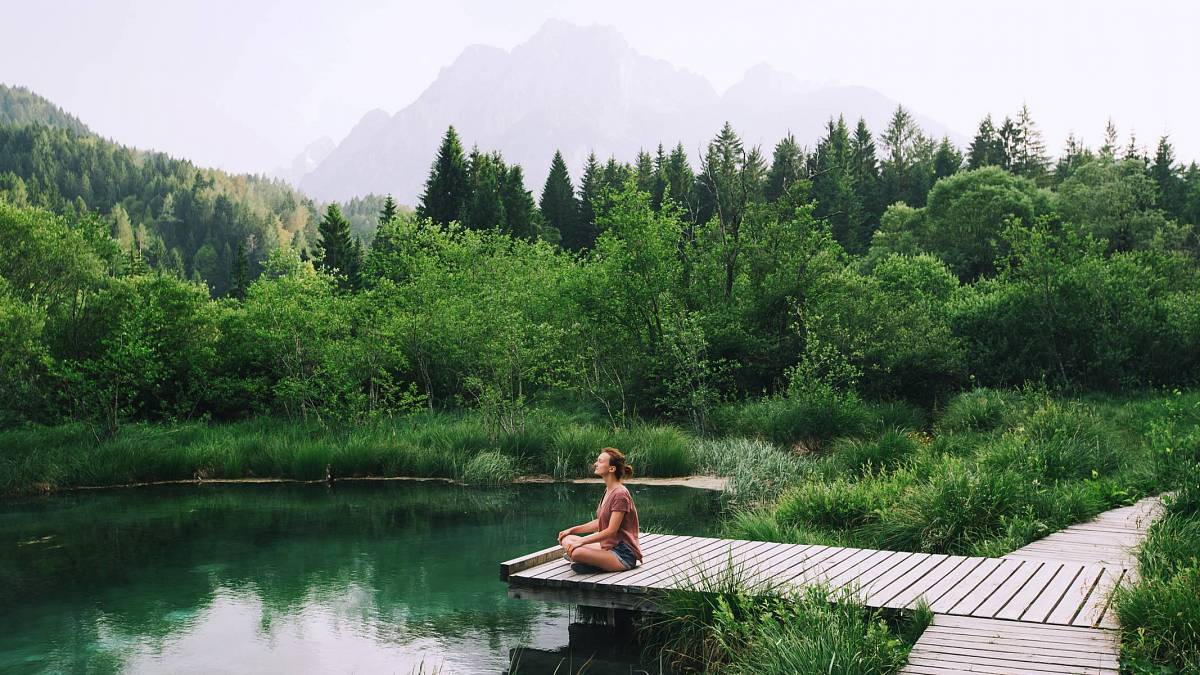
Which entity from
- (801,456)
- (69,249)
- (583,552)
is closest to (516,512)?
(801,456)

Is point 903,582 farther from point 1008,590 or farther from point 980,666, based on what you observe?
point 980,666

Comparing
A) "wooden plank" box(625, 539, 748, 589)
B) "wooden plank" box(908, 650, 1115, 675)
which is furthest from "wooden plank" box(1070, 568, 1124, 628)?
"wooden plank" box(625, 539, 748, 589)

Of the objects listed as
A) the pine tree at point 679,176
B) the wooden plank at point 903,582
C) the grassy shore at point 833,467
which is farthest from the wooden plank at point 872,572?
the pine tree at point 679,176

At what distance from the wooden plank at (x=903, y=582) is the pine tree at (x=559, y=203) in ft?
173

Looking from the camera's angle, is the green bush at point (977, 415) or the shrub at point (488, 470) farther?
the shrub at point (488, 470)

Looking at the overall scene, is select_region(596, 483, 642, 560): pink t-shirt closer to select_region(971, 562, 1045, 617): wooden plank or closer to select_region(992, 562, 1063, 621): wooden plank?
select_region(971, 562, 1045, 617): wooden plank

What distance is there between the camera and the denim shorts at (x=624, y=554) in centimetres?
749

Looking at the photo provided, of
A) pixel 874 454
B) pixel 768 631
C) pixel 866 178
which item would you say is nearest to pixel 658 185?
pixel 866 178

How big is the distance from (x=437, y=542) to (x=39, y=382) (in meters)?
12.0

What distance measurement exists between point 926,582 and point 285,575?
6.84 meters

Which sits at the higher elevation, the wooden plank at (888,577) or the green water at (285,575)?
the wooden plank at (888,577)

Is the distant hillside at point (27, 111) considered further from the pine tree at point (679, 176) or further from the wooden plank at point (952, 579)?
the wooden plank at point (952, 579)

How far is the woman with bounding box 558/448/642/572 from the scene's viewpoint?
24.2 ft

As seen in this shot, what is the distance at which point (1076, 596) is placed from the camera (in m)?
6.25
